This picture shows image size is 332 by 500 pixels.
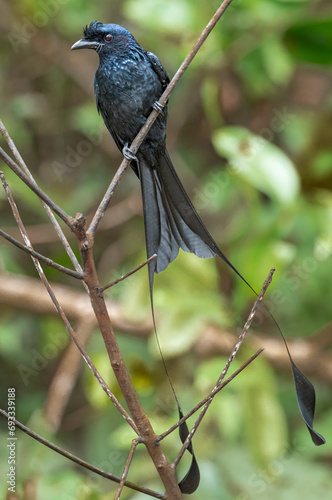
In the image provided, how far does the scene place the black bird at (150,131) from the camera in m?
0.96

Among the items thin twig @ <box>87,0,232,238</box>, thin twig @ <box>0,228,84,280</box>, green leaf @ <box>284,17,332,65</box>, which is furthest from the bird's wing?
green leaf @ <box>284,17,332,65</box>

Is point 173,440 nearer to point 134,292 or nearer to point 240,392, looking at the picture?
point 240,392

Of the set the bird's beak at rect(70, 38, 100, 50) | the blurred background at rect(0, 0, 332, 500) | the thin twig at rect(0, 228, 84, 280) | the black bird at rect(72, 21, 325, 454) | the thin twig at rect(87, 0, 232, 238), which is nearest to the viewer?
the thin twig at rect(0, 228, 84, 280)

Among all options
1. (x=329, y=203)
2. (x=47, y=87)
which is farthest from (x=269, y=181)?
(x=47, y=87)

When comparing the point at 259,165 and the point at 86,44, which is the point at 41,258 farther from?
the point at 259,165

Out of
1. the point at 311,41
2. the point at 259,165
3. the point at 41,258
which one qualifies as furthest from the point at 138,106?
the point at 311,41

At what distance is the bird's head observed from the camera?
1.27 m

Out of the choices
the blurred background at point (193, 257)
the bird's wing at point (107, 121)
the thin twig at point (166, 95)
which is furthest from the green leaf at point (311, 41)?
the thin twig at point (166, 95)

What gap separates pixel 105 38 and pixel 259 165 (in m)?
0.71

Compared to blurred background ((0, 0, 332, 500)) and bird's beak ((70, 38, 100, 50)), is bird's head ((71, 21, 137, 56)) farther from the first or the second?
blurred background ((0, 0, 332, 500))

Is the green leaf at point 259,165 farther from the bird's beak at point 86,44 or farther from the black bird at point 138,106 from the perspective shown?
the bird's beak at point 86,44

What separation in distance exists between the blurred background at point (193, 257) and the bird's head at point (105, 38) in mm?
555

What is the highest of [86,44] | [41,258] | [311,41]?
[311,41]

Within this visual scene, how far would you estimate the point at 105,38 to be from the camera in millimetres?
1309
